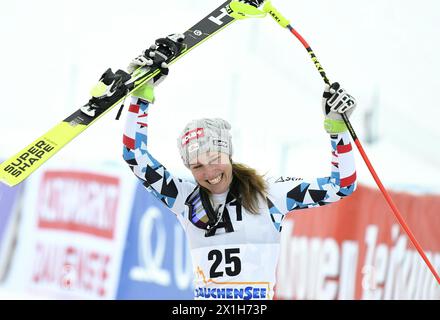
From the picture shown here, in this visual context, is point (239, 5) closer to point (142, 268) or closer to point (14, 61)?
point (142, 268)

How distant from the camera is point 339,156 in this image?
341cm

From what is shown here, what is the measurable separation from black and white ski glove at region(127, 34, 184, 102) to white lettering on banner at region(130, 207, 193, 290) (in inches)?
145

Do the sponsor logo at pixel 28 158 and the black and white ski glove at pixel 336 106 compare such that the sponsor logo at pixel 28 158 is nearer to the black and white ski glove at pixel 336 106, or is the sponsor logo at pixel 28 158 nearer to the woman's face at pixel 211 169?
the woman's face at pixel 211 169

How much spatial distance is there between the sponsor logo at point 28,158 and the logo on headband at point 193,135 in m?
0.58

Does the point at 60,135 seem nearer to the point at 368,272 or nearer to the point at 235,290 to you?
the point at 235,290

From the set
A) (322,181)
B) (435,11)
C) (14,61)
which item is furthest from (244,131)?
(322,181)

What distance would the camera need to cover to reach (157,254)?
7250mm

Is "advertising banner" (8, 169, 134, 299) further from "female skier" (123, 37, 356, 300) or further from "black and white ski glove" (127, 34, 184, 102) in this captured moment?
"female skier" (123, 37, 356, 300)

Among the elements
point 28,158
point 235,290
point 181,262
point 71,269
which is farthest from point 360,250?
point 28,158

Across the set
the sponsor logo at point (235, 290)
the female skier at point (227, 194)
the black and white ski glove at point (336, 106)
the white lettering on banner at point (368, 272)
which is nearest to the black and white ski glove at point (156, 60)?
the female skier at point (227, 194)

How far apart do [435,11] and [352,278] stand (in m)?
4.01
